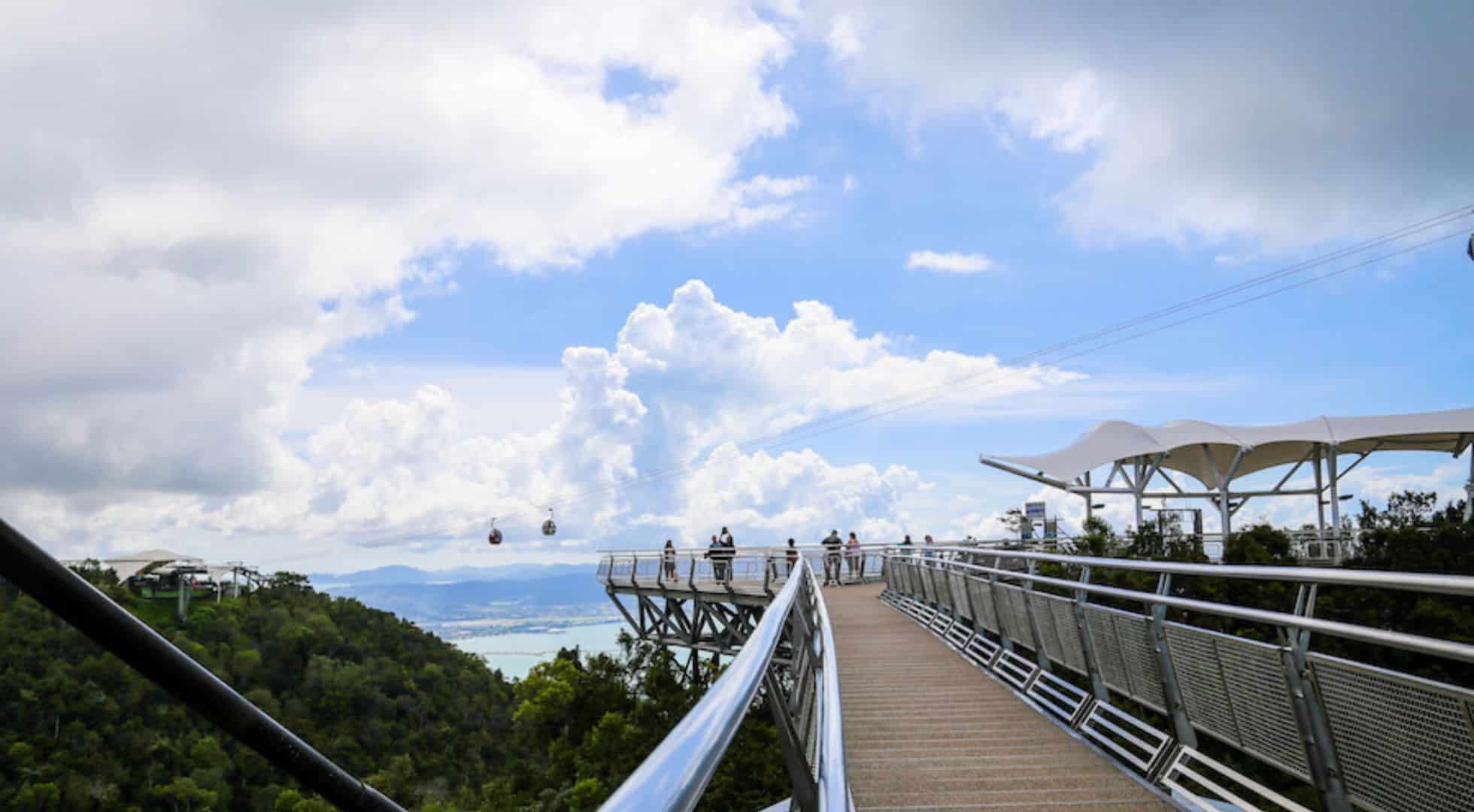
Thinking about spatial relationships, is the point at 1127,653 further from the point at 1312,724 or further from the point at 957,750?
the point at 1312,724

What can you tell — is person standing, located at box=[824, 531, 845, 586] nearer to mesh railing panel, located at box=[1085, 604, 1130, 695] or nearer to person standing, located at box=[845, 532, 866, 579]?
person standing, located at box=[845, 532, 866, 579]

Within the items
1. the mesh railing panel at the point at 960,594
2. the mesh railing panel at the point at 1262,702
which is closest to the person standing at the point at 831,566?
the mesh railing panel at the point at 960,594

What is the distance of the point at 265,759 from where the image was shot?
949 mm

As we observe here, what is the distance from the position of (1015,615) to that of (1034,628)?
0.91 meters

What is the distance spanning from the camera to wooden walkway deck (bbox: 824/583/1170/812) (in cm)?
652

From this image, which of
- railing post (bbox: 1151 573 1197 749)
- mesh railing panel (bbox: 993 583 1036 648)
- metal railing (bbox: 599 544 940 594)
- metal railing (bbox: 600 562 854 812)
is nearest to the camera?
metal railing (bbox: 600 562 854 812)

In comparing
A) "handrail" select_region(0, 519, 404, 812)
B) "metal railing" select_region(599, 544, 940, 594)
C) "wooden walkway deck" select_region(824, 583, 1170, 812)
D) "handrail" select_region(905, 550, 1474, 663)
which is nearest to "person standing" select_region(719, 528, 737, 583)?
"metal railing" select_region(599, 544, 940, 594)

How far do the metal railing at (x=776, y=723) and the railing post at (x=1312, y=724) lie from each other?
224cm

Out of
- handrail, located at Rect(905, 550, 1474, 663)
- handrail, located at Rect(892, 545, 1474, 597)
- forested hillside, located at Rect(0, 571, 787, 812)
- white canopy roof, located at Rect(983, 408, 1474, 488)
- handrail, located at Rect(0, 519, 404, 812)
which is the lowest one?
forested hillside, located at Rect(0, 571, 787, 812)

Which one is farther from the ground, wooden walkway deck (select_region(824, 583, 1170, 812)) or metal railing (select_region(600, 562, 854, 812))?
metal railing (select_region(600, 562, 854, 812))

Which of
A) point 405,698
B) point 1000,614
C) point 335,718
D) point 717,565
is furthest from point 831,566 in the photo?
point 405,698

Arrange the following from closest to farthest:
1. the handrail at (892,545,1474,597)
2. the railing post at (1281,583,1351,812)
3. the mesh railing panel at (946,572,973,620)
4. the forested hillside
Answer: the forested hillside, the handrail at (892,545,1474,597), the railing post at (1281,583,1351,812), the mesh railing panel at (946,572,973,620)

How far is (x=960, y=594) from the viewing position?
590 inches

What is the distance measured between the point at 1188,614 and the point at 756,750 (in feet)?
28.0
